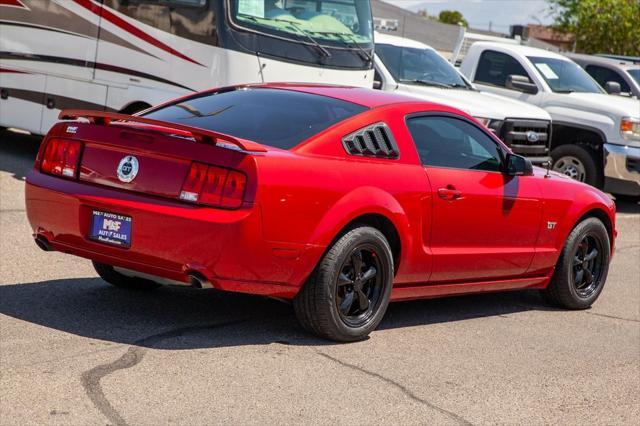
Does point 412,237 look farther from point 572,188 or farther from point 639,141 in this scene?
point 639,141

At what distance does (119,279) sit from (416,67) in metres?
8.73

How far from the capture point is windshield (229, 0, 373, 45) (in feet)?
40.3

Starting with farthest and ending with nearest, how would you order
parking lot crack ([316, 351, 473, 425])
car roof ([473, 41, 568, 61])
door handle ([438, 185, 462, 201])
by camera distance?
1. car roof ([473, 41, 568, 61])
2. door handle ([438, 185, 462, 201])
3. parking lot crack ([316, 351, 473, 425])

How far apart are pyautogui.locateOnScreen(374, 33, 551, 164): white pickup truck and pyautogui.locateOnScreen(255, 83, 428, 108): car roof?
627 centimetres

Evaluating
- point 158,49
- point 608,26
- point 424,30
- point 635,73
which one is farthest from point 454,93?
point 424,30

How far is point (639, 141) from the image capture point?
14.8 metres

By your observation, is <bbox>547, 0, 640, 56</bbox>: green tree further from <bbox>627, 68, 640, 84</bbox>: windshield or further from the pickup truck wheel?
the pickup truck wheel

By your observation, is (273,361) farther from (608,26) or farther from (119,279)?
(608,26)

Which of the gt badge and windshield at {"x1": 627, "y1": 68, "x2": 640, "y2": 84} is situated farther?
windshield at {"x1": 627, "y1": 68, "x2": 640, "y2": 84}

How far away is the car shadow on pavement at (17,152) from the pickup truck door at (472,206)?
624cm

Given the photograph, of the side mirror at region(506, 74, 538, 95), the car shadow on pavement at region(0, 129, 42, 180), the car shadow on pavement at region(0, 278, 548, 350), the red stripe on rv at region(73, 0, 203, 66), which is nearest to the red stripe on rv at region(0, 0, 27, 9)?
the red stripe on rv at region(73, 0, 203, 66)

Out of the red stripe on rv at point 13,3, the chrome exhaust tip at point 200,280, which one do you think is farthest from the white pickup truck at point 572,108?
the chrome exhaust tip at point 200,280

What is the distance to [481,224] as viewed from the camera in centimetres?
747

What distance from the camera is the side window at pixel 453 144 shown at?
23.7 feet
